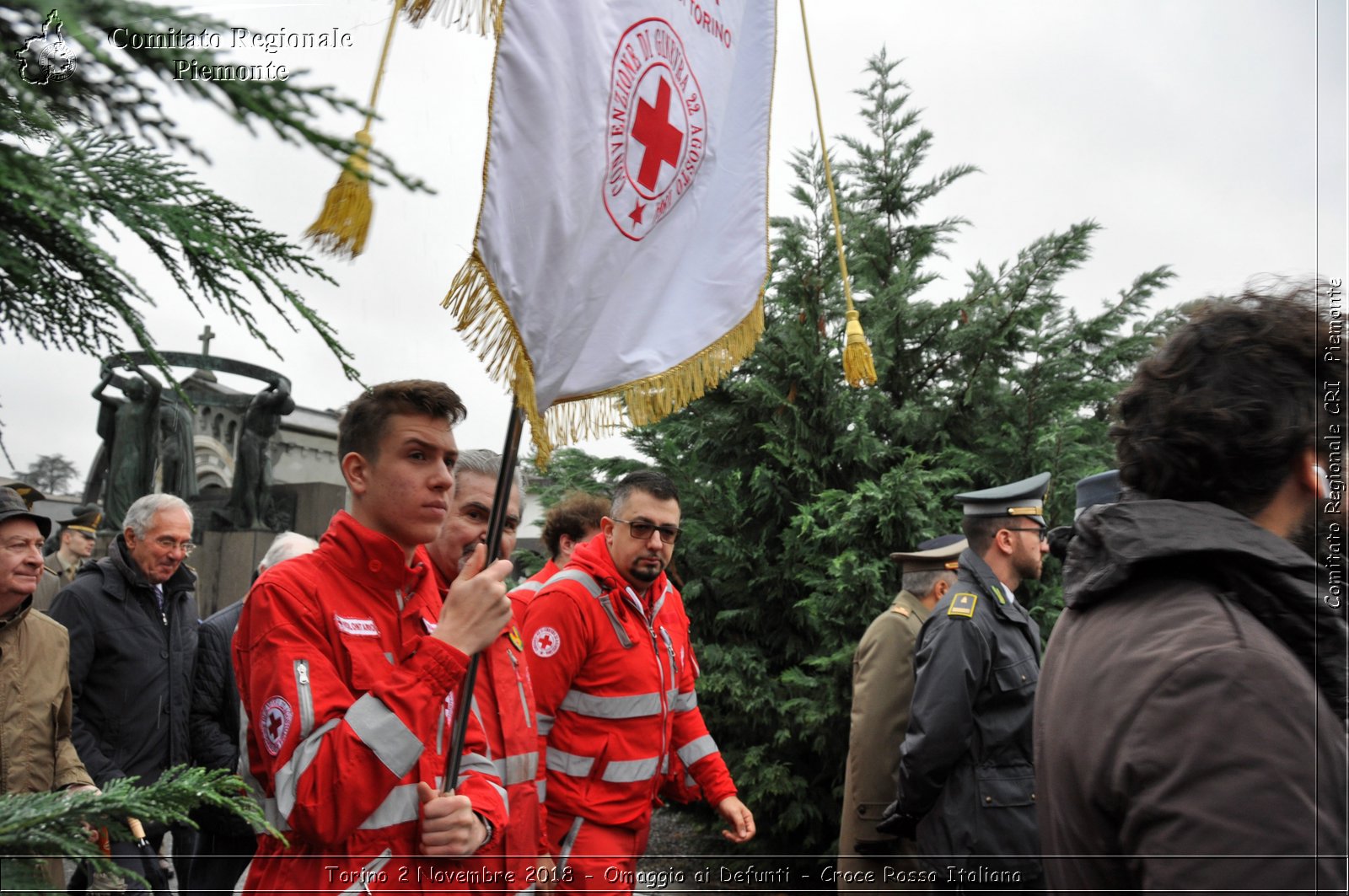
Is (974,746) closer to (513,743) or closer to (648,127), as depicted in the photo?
(513,743)

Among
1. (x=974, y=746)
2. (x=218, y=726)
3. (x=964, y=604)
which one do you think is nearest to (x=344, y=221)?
(x=964, y=604)

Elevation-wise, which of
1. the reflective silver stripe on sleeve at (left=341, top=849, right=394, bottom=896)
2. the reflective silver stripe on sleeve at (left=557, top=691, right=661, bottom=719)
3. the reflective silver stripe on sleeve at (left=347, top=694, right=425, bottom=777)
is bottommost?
the reflective silver stripe on sleeve at (left=341, top=849, right=394, bottom=896)

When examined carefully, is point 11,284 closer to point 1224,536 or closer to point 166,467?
point 1224,536

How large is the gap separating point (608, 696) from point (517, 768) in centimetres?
92

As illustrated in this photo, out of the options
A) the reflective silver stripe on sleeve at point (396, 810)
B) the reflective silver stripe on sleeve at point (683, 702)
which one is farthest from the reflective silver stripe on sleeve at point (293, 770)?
the reflective silver stripe on sleeve at point (683, 702)

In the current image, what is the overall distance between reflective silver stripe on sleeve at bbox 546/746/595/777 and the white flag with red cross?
165 centimetres

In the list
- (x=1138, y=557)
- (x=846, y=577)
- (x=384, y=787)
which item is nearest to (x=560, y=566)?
(x=846, y=577)

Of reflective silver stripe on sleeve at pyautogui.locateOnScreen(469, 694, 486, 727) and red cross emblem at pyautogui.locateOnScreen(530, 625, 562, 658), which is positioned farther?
red cross emblem at pyautogui.locateOnScreen(530, 625, 562, 658)

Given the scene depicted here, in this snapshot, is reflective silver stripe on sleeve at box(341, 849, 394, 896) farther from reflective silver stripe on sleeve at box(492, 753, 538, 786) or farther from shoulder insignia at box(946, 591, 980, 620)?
shoulder insignia at box(946, 591, 980, 620)

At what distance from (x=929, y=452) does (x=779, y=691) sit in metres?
1.86

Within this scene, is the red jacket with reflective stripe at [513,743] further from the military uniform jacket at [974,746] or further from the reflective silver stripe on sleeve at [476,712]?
the military uniform jacket at [974,746]

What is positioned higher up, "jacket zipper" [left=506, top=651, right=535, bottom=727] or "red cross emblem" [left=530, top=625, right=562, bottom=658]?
"red cross emblem" [left=530, top=625, right=562, bottom=658]

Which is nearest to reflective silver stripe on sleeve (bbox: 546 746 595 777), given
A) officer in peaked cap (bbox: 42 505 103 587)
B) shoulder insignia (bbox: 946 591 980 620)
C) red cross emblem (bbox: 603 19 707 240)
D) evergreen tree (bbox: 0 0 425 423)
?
shoulder insignia (bbox: 946 591 980 620)

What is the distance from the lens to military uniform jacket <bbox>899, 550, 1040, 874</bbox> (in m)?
3.85
